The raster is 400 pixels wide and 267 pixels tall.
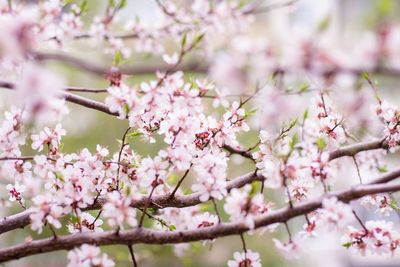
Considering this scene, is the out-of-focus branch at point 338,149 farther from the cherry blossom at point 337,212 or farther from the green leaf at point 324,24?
the green leaf at point 324,24

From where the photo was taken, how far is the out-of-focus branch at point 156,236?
1173 mm

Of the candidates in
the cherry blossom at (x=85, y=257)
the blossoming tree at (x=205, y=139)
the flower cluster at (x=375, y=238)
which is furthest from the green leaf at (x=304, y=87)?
the cherry blossom at (x=85, y=257)

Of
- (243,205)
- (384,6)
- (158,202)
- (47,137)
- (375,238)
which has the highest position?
(47,137)

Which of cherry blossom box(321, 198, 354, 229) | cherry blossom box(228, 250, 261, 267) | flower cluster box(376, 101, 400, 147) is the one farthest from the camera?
flower cluster box(376, 101, 400, 147)

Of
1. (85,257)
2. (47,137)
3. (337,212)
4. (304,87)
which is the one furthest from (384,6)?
(47,137)

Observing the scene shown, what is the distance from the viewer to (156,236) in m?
1.23

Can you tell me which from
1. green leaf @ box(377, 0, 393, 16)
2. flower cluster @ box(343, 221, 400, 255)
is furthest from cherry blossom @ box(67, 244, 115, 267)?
green leaf @ box(377, 0, 393, 16)

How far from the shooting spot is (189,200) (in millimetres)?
1433

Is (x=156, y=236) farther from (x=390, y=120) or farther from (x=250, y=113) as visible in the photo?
(x=390, y=120)

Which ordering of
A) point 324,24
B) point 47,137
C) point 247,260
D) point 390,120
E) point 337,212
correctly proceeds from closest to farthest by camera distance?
1. point 324,24
2. point 337,212
3. point 247,260
4. point 47,137
5. point 390,120

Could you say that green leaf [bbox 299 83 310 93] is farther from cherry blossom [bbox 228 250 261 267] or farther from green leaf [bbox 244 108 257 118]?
cherry blossom [bbox 228 250 261 267]

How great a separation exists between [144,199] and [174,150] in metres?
0.21

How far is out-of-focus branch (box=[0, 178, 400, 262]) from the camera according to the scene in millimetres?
1173

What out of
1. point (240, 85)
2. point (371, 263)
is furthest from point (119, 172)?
point (371, 263)
